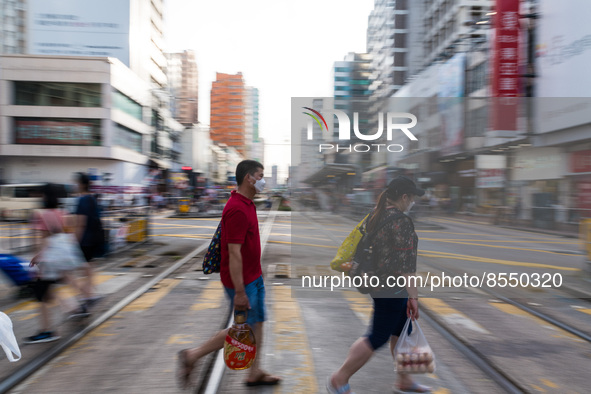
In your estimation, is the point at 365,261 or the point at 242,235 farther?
the point at 365,261

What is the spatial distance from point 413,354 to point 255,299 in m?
1.16

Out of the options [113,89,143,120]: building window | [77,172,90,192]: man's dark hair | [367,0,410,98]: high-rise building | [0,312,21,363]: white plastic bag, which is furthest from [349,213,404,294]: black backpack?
[367,0,410,98]: high-rise building

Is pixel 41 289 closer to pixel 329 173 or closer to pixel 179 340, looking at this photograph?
pixel 179 340

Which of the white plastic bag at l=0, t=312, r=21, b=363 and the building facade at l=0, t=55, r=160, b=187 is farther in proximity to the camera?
the building facade at l=0, t=55, r=160, b=187

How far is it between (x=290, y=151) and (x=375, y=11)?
227 feet

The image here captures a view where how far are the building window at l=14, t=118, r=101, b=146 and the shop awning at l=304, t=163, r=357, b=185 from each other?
115 ft

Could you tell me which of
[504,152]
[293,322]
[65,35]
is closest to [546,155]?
[504,152]

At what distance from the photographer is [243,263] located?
11.2ft

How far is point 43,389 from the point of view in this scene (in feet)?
11.6

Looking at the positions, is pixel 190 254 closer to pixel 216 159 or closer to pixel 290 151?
pixel 290 151

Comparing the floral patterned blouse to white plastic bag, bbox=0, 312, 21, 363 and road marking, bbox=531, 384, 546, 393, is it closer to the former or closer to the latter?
road marking, bbox=531, 384, 546, 393

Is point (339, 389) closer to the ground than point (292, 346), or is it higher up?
higher up

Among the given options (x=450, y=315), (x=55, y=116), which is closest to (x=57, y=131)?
(x=55, y=116)

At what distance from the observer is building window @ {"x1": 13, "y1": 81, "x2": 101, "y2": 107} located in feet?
121
